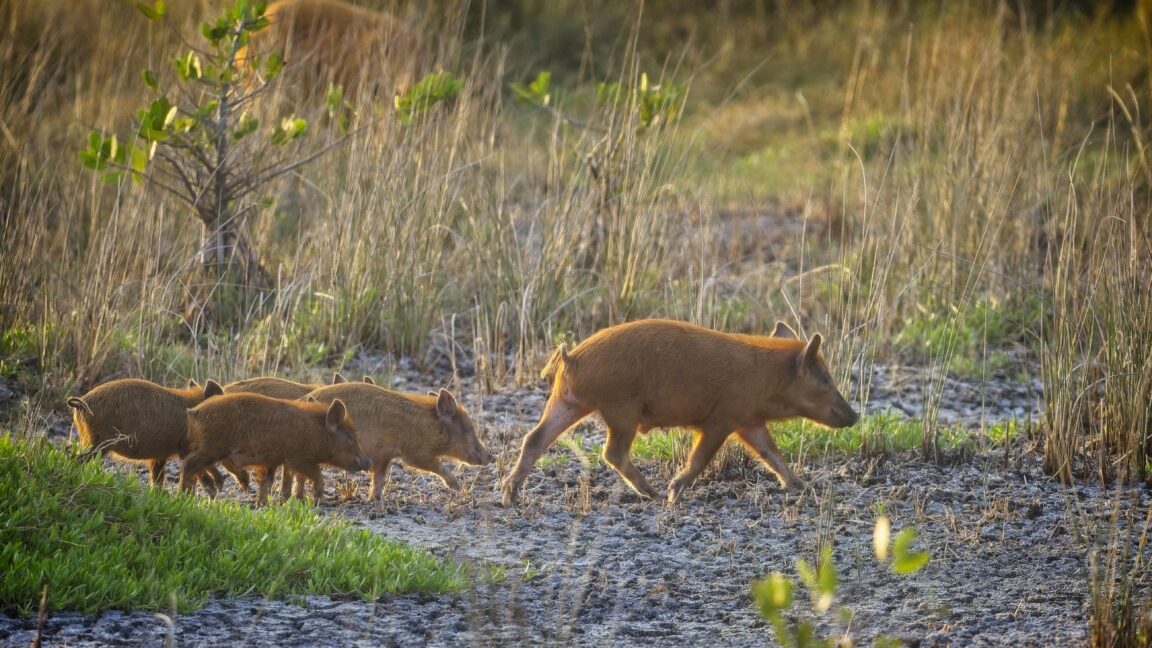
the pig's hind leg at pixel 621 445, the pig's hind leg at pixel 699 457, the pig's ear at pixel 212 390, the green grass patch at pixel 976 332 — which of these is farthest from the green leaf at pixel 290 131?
the green grass patch at pixel 976 332

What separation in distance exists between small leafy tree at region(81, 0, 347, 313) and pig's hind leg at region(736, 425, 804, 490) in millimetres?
2992

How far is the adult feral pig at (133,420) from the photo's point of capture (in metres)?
5.59

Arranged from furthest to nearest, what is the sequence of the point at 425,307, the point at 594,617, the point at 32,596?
the point at 425,307, the point at 594,617, the point at 32,596

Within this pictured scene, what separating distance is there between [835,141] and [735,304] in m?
6.27

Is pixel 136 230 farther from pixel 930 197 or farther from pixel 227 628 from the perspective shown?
pixel 930 197

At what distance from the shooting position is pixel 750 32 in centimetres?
1933

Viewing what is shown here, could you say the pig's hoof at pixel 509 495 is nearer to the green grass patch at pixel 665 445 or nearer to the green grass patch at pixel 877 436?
the green grass patch at pixel 665 445

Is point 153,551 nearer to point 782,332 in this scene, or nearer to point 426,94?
point 782,332

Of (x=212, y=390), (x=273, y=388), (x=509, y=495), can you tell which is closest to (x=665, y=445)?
(x=509, y=495)

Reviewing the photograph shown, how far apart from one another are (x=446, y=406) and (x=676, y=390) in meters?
1.12

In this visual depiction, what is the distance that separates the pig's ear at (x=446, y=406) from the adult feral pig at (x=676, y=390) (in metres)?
0.47

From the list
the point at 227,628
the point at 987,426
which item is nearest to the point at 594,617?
the point at 227,628

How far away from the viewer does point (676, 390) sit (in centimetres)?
589

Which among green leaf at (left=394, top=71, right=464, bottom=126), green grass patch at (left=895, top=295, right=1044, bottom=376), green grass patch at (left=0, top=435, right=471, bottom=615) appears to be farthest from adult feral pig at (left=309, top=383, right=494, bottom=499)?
green grass patch at (left=895, top=295, right=1044, bottom=376)
